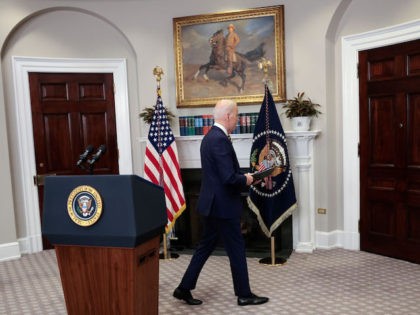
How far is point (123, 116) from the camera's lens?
532cm

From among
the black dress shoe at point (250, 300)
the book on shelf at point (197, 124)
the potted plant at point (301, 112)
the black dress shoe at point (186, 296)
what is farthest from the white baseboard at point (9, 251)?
the potted plant at point (301, 112)

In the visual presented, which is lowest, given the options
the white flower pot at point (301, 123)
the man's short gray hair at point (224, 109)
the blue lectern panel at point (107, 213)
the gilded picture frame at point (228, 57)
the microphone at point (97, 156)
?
the blue lectern panel at point (107, 213)

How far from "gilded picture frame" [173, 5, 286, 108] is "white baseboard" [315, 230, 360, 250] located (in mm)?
1730

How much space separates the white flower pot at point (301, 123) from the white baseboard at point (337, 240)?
4.22 ft

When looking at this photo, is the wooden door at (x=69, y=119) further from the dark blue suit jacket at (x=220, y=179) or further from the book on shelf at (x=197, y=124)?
the dark blue suit jacket at (x=220, y=179)

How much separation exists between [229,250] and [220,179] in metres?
0.57

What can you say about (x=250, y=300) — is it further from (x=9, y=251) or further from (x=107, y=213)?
(x=9, y=251)

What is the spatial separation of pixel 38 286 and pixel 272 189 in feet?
8.38

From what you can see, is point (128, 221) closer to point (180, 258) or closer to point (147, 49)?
point (180, 258)

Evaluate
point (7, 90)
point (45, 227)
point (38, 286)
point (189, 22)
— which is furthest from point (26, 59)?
point (45, 227)

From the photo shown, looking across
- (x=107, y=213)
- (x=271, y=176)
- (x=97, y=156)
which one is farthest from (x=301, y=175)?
(x=107, y=213)

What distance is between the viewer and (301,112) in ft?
14.6

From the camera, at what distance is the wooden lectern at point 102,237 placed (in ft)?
6.95

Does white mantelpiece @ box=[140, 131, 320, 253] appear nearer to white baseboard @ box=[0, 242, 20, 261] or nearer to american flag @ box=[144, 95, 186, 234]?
american flag @ box=[144, 95, 186, 234]
